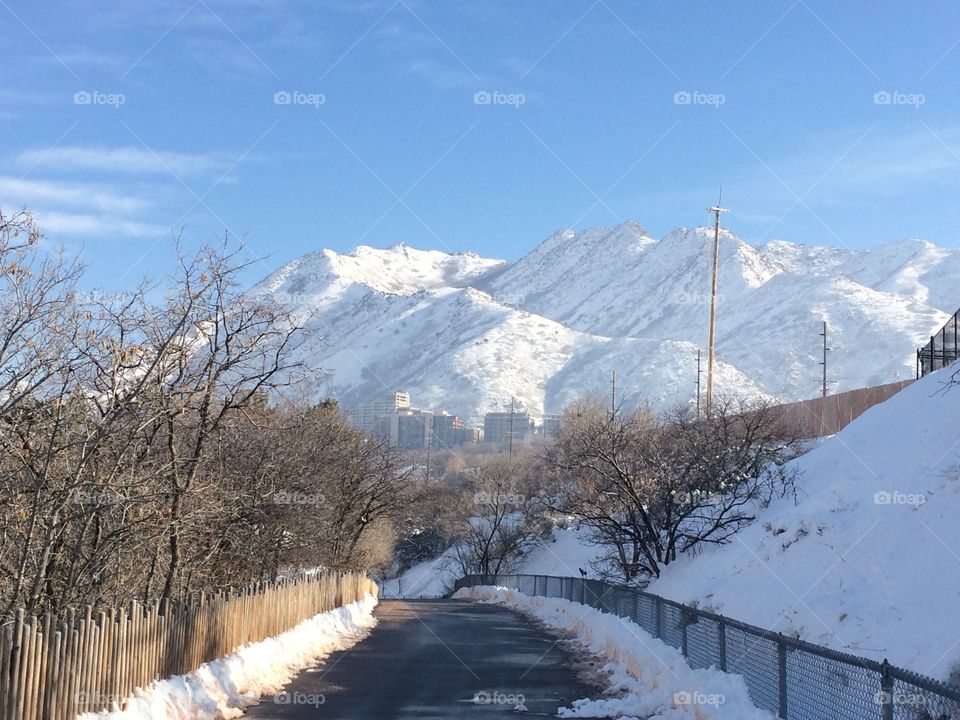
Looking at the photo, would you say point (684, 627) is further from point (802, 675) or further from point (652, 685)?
point (802, 675)

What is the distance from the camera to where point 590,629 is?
82.8 ft

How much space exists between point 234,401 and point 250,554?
403 inches

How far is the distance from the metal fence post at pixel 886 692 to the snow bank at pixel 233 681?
303 inches

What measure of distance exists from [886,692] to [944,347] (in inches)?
1207

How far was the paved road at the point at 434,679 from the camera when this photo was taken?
14484 millimetres

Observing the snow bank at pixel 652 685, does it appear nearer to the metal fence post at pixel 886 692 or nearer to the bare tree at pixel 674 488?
the metal fence post at pixel 886 692

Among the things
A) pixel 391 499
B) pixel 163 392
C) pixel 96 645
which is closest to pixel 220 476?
pixel 163 392

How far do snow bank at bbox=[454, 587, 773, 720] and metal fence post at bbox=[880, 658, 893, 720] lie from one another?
2083 mm

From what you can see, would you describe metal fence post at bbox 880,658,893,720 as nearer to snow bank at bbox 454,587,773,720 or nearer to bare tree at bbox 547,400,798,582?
snow bank at bbox 454,587,773,720

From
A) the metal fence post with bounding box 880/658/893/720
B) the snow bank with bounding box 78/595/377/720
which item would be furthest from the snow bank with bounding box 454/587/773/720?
the snow bank with bounding box 78/595/377/720

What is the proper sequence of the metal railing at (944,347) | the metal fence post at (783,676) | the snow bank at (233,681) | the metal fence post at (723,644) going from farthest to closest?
1. the metal railing at (944,347)
2. the metal fence post at (723,644)
3. the snow bank at (233,681)
4. the metal fence post at (783,676)

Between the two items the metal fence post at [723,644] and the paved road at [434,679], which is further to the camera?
the paved road at [434,679]

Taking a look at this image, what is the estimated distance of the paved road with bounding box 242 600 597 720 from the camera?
47.5 ft

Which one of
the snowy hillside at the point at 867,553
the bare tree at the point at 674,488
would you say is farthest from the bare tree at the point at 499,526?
the snowy hillside at the point at 867,553
